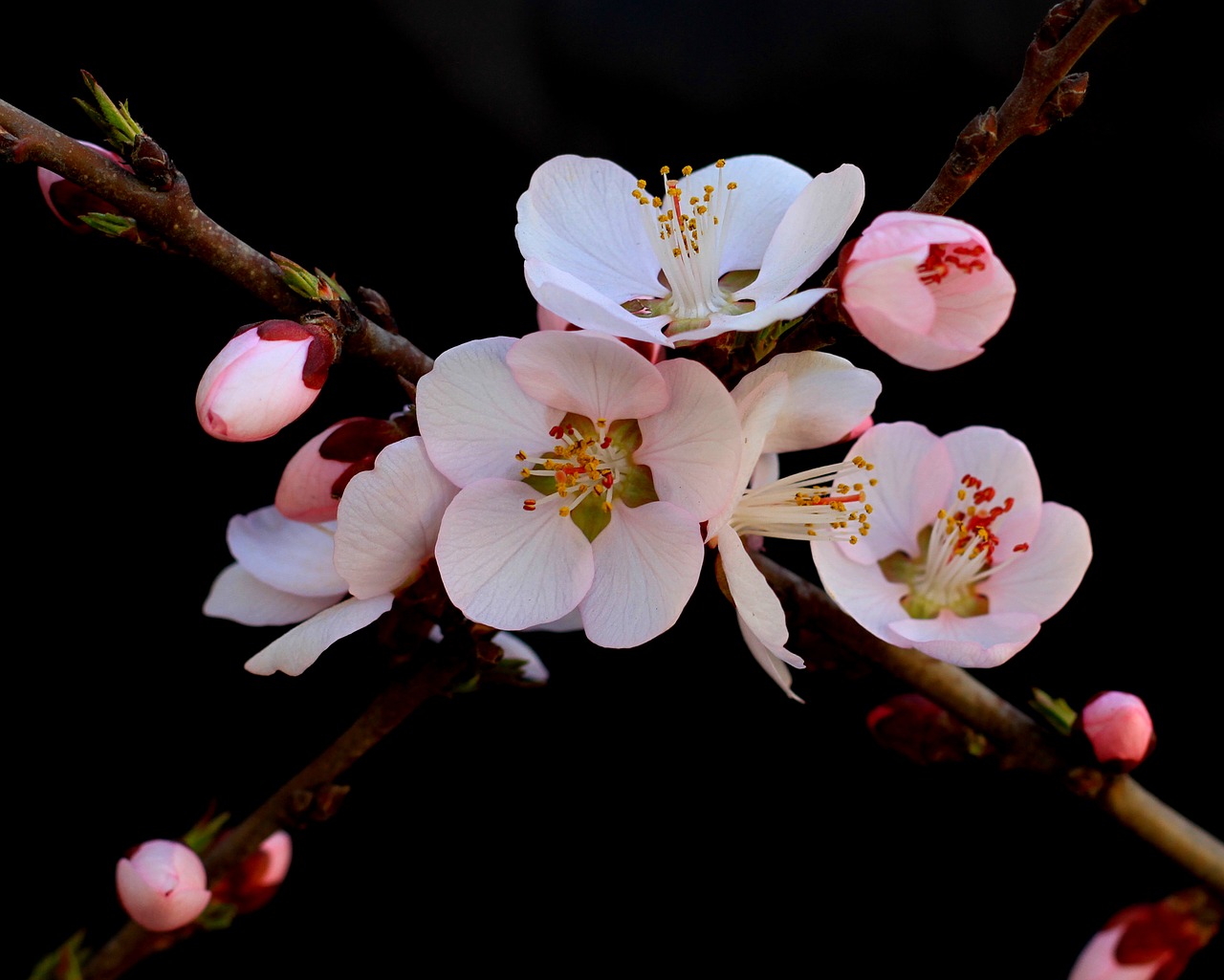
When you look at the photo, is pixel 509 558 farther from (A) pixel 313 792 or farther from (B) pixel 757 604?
(A) pixel 313 792

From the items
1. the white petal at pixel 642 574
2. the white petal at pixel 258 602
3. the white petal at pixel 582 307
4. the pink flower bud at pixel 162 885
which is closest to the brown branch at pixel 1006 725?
the white petal at pixel 642 574

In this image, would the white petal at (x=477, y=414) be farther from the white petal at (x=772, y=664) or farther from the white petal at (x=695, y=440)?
the white petal at (x=772, y=664)

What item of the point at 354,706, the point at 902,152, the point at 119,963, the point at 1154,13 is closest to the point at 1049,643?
the point at 902,152

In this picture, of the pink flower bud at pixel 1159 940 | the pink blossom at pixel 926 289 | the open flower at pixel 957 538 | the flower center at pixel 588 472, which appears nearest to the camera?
the pink blossom at pixel 926 289

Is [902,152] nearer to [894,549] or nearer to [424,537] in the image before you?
[894,549]

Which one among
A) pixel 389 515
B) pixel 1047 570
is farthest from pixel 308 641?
pixel 1047 570

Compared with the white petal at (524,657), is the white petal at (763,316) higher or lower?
higher
